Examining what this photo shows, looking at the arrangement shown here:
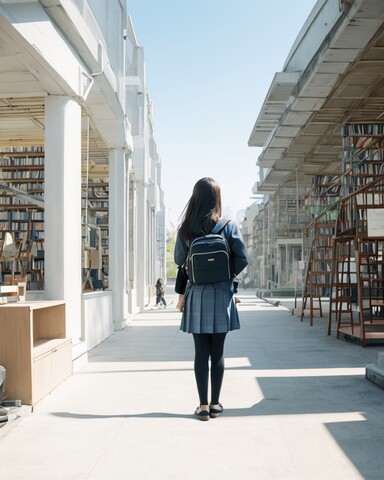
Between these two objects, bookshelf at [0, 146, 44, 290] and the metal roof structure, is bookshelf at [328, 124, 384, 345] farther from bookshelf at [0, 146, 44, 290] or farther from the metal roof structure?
bookshelf at [0, 146, 44, 290]

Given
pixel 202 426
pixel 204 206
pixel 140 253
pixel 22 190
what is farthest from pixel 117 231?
pixel 202 426

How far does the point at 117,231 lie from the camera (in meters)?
11.0

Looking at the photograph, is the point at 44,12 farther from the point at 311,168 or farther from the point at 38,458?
the point at 311,168

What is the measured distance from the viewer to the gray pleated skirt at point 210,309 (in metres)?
4.16

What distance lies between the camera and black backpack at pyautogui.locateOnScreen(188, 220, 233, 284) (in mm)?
4152

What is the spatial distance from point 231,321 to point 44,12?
10.7ft

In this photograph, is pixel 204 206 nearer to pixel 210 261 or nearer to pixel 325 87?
pixel 210 261

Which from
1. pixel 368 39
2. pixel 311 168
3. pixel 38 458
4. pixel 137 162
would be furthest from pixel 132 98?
pixel 38 458

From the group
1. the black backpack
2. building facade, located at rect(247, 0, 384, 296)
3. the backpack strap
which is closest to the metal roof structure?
building facade, located at rect(247, 0, 384, 296)

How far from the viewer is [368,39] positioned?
26.0ft

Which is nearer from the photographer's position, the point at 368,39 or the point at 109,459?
the point at 109,459

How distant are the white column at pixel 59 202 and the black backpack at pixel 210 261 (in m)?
2.46

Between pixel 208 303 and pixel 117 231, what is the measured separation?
6.97m

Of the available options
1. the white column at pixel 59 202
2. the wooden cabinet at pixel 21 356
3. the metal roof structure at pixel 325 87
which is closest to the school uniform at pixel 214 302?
the wooden cabinet at pixel 21 356
